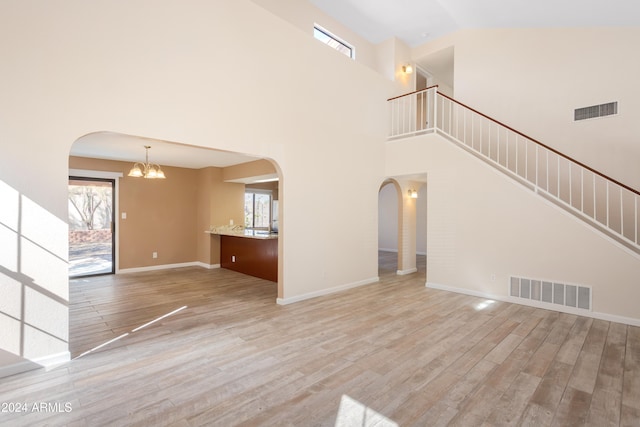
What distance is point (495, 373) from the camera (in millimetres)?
2686

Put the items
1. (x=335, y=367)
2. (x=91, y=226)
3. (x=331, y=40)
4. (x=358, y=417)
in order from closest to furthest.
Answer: (x=358, y=417)
(x=335, y=367)
(x=331, y=40)
(x=91, y=226)

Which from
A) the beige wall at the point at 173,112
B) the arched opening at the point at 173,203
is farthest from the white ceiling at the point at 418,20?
the beige wall at the point at 173,112

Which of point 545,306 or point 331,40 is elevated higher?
point 331,40

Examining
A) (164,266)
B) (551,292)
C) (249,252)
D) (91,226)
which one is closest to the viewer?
(551,292)

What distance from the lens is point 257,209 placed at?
1056cm

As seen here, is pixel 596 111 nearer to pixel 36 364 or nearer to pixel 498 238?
pixel 498 238

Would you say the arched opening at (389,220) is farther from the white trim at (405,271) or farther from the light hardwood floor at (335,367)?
the light hardwood floor at (335,367)

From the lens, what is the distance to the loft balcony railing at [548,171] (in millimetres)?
4691

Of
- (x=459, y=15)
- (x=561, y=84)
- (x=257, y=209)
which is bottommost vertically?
(x=257, y=209)

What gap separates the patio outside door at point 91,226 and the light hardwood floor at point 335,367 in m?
2.54

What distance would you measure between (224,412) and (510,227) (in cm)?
480

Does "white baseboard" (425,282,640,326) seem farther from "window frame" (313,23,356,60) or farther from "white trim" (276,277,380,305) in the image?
"window frame" (313,23,356,60)

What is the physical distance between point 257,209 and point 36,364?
800cm

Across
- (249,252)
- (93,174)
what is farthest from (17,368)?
(93,174)
